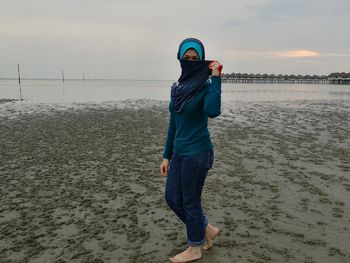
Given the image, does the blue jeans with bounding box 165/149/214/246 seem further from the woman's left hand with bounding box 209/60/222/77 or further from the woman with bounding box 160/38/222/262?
the woman's left hand with bounding box 209/60/222/77

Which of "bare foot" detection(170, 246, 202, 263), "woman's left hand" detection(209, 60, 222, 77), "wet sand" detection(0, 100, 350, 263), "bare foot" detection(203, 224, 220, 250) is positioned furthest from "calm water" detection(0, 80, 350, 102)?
"woman's left hand" detection(209, 60, 222, 77)

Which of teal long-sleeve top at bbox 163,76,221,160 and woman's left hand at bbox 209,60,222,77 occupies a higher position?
woman's left hand at bbox 209,60,222,77

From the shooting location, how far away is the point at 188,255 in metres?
3.88

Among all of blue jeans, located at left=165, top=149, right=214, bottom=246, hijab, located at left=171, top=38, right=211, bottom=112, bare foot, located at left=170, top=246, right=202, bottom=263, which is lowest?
bare foot, located at left=170, top=246, right=202, bottom=263

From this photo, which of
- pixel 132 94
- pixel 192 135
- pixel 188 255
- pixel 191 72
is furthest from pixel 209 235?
pixel 132 94

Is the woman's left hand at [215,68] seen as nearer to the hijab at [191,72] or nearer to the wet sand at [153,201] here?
the hijab at [191,72]

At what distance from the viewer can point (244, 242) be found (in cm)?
438

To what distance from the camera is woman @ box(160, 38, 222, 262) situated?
3479 mm

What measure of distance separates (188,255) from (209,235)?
0.40 meters

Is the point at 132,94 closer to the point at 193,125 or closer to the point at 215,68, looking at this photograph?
the point at 193,125

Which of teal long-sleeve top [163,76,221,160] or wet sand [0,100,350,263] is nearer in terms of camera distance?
teal long-sleeve top [163,76,221,160]

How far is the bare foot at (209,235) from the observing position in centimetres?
412

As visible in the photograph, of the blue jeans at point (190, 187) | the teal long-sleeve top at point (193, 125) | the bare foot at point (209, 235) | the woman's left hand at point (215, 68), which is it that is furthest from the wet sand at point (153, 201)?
the woman's left hand at point (215, 68)

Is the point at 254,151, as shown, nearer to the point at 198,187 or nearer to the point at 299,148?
the point at 299,148
